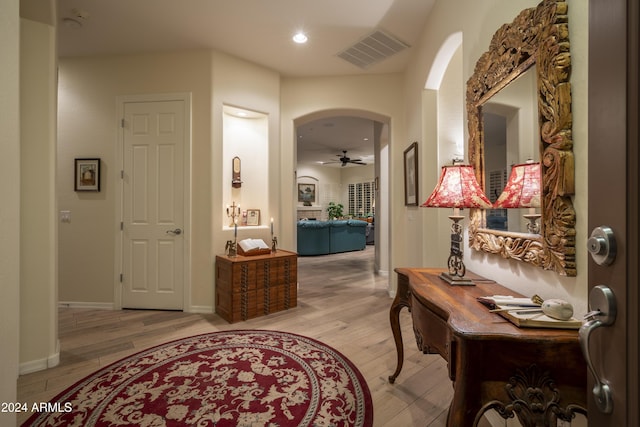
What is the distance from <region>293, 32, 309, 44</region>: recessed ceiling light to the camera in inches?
125

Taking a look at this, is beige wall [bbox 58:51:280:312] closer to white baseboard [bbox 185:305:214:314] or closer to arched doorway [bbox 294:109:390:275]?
white baseboard [bbox 185:305:214:314]

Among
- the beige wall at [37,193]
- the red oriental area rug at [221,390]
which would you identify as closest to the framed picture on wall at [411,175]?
the red oriental area rug at [221,390]

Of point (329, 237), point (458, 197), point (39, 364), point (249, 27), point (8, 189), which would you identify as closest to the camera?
point (8, 189)

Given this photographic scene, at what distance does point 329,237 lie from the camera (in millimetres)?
7836

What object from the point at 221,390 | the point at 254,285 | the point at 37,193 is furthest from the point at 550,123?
the point at 37,193

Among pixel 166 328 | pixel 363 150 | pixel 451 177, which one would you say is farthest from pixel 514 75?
pixel 363 150

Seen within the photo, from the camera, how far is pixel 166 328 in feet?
9.75

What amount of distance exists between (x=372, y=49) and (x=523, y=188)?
2.71 meters

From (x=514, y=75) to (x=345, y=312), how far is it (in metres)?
2.76

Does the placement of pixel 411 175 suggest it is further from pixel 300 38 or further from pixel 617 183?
pixel 617 183

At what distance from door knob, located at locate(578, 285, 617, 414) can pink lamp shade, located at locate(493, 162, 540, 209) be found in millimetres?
787

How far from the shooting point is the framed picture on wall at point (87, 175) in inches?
137

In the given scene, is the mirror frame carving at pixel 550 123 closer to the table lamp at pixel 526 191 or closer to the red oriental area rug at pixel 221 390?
the table lamp at pixel 526 191

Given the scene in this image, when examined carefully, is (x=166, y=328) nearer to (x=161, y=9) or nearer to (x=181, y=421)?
(x=181, y=421)
